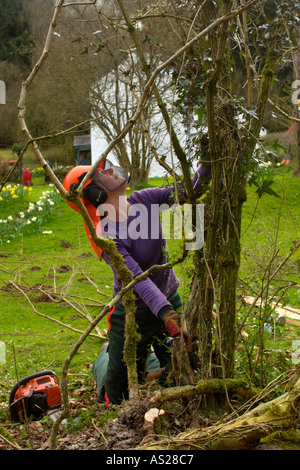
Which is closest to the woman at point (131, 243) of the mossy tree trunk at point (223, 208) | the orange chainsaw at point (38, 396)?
the orange chainsaw at point (38, 396)

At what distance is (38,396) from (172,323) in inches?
50.6

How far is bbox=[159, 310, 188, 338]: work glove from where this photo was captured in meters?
2.59

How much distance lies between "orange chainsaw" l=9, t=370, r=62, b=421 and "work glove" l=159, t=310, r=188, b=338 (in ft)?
3.82

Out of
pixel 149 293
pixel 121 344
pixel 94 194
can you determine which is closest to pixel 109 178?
pixel 94 194

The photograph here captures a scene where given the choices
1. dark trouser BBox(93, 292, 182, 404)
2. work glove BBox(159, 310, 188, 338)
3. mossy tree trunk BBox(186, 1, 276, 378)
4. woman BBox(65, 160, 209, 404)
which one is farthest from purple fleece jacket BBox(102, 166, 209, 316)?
mossy tree trunk BBox(186, 1, 276, 378)

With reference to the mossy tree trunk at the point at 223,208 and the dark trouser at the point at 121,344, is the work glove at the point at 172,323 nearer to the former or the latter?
the mossy tree trunk at the point at 223,208

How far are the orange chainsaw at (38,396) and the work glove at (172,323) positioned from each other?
3.82 feet

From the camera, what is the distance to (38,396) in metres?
3.26

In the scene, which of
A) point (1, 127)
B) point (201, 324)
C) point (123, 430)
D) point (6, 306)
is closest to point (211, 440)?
point (123, 430)

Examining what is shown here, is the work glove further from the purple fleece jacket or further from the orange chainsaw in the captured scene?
the orange chainsaw

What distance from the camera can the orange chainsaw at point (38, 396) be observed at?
3.23 meters
